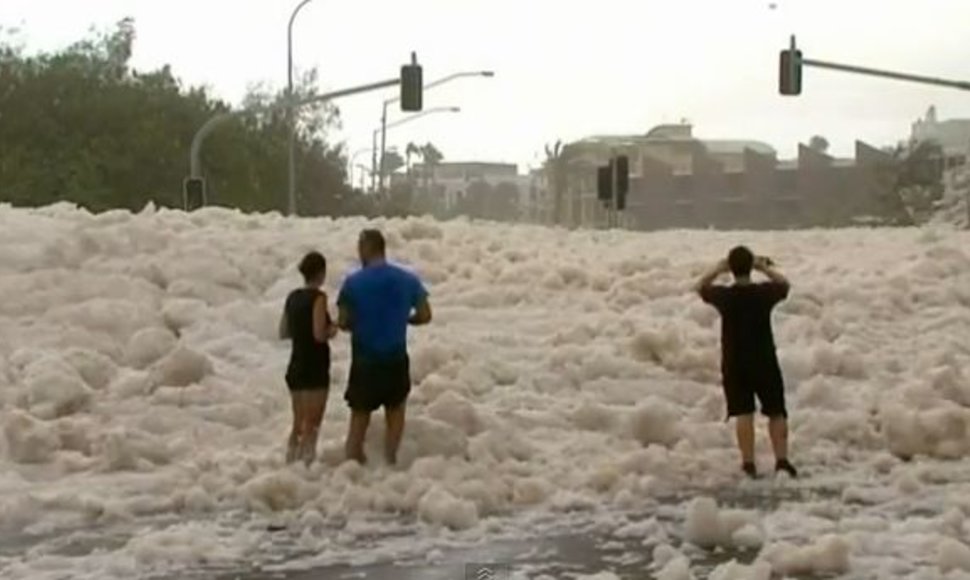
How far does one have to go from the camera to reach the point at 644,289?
18625 millimetres

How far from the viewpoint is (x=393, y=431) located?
11.7 meters

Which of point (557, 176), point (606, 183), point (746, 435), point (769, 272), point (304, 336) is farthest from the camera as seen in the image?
point (557, 176)

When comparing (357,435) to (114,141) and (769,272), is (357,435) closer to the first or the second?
(769,272)

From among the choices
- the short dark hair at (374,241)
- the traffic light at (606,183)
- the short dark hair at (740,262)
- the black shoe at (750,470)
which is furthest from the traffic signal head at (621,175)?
the short dark hair at (374,241)

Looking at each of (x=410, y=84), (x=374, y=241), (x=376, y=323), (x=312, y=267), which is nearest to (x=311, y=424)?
(x=376, y=323)

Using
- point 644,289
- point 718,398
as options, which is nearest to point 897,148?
point 644,289

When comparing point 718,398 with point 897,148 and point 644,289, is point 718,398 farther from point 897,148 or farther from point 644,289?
point 897,148

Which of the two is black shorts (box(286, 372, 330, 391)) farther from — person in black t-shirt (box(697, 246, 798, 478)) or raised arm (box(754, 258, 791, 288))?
raised arm (box(754, 258, 791, 288))

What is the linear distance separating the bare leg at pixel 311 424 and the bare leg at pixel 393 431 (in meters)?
0.47

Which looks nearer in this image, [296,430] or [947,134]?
[296,430]

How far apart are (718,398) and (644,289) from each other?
4241mm

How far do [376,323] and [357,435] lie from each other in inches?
31.0

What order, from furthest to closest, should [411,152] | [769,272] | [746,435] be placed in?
[411,152]
[769,272]
[746,435]

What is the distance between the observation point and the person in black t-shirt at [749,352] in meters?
12.0
